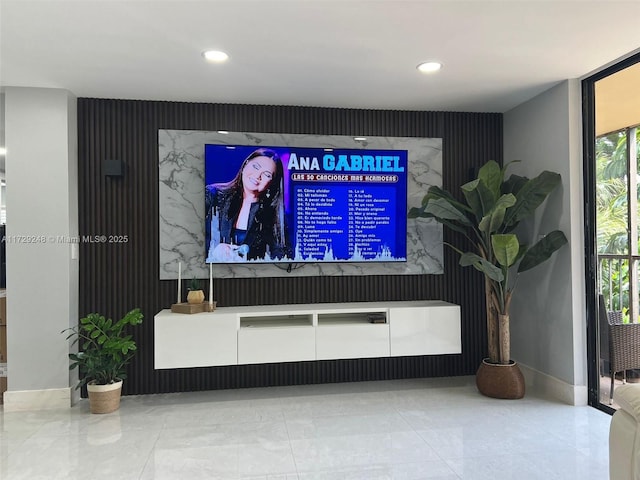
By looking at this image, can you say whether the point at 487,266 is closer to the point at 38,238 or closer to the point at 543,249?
the point at 543,249

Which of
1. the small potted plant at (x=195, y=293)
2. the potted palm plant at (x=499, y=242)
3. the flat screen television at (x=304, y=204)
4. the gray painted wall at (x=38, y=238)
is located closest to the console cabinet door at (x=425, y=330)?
the potted palm plant at (x=499, y=242)

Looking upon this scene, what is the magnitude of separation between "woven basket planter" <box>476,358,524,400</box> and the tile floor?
0.22 ft

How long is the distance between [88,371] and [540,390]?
348cm

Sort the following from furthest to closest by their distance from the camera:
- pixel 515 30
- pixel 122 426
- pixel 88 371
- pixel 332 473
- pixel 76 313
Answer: pixel 76 313
pixel 88 371
pixel 122 426
pixel 515 30
pixel 332 473

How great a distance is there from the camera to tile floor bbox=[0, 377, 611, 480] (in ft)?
8.09

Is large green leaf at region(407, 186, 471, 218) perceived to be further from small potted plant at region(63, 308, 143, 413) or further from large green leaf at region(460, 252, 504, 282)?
small potted plant at region(63, 308, 143, 413)

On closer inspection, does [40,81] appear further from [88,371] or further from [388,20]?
[388,20]

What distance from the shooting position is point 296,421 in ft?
10.4

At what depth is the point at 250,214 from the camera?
150 inches

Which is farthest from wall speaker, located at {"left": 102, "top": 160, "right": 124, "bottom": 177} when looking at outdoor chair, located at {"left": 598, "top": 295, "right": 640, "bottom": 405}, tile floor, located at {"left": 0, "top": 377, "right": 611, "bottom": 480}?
outdoor chair, located at {"left": 598, "top": 295, "right": 640, "bottom": 405}

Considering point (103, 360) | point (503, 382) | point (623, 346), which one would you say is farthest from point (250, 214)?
point (623, 346)

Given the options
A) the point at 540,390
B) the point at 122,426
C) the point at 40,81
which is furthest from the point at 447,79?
the point at 122,426

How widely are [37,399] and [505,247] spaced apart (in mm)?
3633

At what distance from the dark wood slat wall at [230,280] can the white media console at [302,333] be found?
23 centimetres
